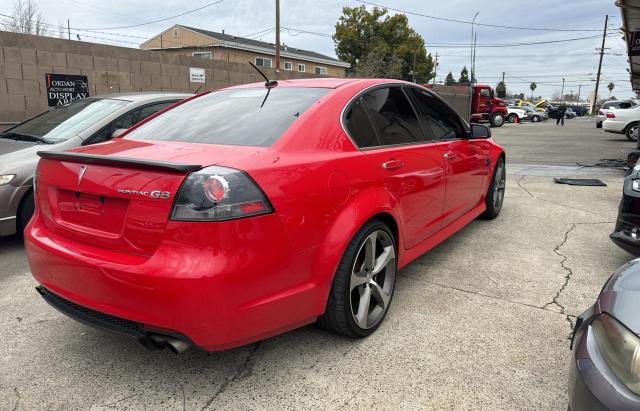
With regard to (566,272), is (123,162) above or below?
above

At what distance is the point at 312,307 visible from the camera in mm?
2383

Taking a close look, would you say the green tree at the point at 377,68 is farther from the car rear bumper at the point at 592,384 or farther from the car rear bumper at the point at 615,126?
the car rear bumper at the point at 592,384

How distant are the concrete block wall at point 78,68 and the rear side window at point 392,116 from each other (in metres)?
9.47

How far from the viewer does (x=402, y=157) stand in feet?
10.2

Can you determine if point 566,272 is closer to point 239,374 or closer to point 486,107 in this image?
point 239,374

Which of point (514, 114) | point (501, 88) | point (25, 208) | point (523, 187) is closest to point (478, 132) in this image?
point (523, 187)

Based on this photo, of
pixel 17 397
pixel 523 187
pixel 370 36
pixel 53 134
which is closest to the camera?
pixel 17 397

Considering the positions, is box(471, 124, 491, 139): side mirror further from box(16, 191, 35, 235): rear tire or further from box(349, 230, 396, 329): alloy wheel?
box(16, 191, 35, 235): rear tire

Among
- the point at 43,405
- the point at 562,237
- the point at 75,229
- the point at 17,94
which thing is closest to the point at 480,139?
the point at 562,237

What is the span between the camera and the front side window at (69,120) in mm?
4871

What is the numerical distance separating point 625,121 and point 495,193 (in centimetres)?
1582

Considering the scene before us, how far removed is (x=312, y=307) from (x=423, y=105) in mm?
2097

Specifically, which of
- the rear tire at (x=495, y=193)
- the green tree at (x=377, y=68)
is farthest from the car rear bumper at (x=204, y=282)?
the green tree at (x=377, y=68)

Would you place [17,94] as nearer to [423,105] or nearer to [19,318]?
[19,318]
